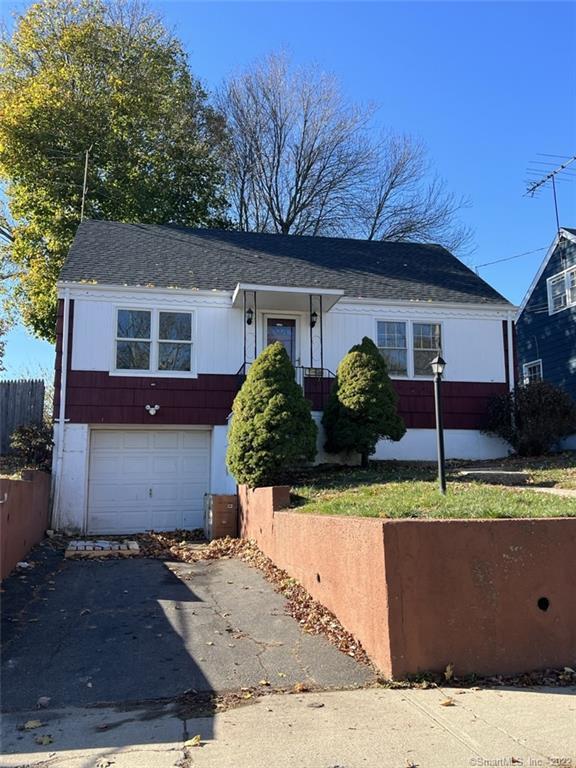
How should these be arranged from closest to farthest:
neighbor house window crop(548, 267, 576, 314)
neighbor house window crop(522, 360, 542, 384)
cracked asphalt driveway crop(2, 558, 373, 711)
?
cracked asphalt driveway crop(2, 558, 373, 711)
neighbor house window crop(548, 267, 576, 314)
neighbor house window crop(522, 360, 542, 384)

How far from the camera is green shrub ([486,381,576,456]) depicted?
14156mm

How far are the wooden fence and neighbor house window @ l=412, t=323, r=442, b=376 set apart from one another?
9172 millimetres

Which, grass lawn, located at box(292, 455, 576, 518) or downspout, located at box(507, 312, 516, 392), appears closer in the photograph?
grass lawn, located at box(292, 455, 576, 518)

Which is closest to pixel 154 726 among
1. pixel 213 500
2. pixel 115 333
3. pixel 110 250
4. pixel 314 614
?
pixel 314 614

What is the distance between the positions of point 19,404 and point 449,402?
10.4m

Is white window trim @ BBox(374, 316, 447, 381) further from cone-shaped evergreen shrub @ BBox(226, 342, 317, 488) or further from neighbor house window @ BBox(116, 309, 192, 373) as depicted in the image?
neighbor house window @ BBox(116, 309, 192, 373)

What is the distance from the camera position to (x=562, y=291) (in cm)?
2019

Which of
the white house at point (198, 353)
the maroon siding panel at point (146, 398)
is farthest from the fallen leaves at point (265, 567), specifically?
the maroon siding panel at point (146, 398)

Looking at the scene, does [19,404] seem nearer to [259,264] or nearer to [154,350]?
[154,350]

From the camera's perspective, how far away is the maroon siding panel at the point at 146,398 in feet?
44.0

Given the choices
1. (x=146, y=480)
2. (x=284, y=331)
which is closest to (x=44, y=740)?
(x=146, y=480)

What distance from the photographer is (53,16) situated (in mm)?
25016

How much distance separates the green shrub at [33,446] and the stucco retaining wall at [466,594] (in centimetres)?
1010

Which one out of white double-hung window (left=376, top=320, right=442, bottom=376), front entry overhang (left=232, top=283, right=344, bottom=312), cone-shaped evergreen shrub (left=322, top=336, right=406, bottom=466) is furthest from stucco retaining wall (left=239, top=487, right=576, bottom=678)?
white double-hung window (left=376, top=320, right=442, bottom=376)
